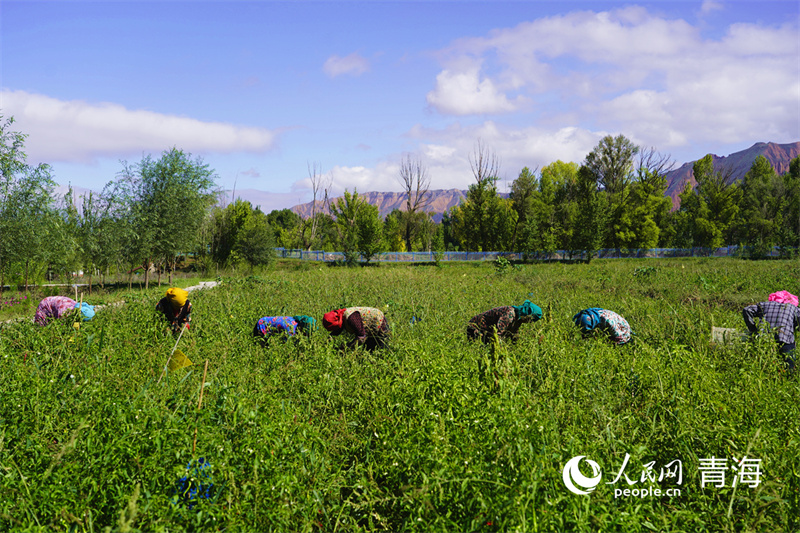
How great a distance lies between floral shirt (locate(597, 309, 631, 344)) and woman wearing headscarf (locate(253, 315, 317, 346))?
3810mm

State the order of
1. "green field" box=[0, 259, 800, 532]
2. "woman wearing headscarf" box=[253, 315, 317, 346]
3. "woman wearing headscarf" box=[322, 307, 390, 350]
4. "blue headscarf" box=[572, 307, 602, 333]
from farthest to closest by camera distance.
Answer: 1. "blue headscarf" box=[572, 307, 602, 333]
2. "woman wearing headscarf" box=[322, 307, 390, 350]
3. "woman wearing headscarf" box=[253, 315, 317, 346]
4. "green field" box=[0, 259, 800, 532]

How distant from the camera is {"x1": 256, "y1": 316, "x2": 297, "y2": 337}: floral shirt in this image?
560 cm

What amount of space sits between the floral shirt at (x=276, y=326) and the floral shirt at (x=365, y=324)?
690 millimetres

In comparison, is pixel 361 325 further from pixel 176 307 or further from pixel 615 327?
pixel 615 327

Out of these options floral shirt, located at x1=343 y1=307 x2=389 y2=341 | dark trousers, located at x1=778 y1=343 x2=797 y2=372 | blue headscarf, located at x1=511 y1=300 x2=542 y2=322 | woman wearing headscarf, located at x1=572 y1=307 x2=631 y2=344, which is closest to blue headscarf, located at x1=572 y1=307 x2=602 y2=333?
woman wearing headscarf, located at x1=572 y1=307 x2=631 y2=344

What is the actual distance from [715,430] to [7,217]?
18.0 m

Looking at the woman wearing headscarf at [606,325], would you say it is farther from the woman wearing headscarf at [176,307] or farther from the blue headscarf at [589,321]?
the woman wearing headscarf at [176,307]

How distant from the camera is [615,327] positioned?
19.6 ft

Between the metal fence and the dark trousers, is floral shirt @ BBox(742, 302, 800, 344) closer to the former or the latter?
the dark trousers

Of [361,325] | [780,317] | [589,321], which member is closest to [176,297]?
[361,325]

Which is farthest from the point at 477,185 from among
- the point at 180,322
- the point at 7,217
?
the point at 180,322

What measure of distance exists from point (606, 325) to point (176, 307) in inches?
236

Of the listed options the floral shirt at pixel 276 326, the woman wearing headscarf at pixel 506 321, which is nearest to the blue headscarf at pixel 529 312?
the woman wearing headscarf at pixel 506 321

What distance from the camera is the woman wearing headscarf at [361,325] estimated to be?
578 centimetres
